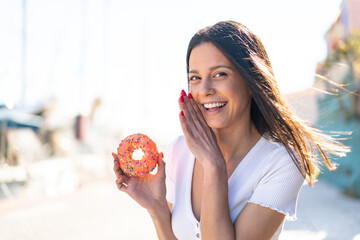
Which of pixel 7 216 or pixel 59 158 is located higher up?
pixel 7 216

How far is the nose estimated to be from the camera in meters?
2.17

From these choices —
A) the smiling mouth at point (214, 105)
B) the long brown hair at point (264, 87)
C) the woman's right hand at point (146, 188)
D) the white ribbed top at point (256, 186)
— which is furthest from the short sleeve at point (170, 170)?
the long brown hair at point (264, 87)

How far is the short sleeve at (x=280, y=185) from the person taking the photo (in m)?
1.96

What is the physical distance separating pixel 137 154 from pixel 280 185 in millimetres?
1047

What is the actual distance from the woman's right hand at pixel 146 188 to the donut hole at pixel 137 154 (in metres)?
0.20

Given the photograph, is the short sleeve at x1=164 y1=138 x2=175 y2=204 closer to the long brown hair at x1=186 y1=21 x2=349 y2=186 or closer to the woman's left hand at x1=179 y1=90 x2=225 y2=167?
the woman's left hand at x1=179 y1=90 x2=225 y2=167

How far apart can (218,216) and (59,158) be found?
702 inches

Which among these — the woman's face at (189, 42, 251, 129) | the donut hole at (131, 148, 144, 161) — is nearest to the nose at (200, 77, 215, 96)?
the woman's face at (189, 42, 251, 129)

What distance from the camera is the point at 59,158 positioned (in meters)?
18.7

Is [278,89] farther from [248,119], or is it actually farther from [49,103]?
[49,103]

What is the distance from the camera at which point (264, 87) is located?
2.21m

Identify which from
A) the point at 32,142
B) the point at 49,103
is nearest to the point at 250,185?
the point at 32,142

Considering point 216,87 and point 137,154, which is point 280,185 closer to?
point 216,87

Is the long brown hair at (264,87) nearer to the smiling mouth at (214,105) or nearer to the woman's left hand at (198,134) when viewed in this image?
the smiling mouth at (214,105)
